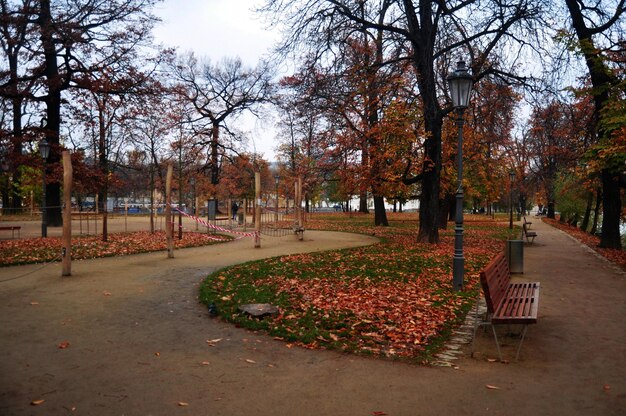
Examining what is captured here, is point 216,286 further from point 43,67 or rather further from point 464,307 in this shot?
point 43,67

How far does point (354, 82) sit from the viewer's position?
570 inches

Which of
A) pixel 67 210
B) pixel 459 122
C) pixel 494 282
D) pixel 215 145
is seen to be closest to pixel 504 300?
pixel 494 282

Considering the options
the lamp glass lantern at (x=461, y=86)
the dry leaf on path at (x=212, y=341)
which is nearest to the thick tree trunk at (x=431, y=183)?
the lamp glass lantern at (x=461, y=86)

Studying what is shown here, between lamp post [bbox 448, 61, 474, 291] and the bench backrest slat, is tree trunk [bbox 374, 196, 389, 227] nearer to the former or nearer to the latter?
lamp post [bbox 448, 61, 474, 291]

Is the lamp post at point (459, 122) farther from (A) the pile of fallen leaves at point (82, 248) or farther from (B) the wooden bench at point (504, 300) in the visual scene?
(A) the pile of fallen leaves at point (82, 248)

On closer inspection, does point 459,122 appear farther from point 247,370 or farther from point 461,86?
point 247,370

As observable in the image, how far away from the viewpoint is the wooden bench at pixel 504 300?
189 inches

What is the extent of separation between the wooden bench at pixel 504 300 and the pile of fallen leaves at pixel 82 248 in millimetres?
10803

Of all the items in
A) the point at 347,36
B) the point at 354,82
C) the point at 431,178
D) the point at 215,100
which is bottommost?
the point at 431,178

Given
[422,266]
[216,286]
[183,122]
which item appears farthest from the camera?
[183,122]

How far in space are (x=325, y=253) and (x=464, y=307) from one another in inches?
268

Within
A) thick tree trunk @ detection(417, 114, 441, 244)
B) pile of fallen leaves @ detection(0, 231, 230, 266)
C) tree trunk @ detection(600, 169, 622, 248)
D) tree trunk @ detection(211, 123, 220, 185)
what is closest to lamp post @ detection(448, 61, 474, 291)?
thick tree trunk @ detection(417, 114, 441, 244)

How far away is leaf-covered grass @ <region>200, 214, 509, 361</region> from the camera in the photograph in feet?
17.8

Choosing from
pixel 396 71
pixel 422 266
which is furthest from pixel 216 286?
pixel 396 71
